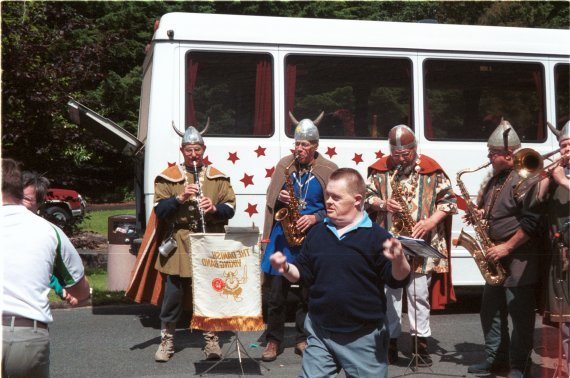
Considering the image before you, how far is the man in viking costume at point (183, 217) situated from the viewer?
25.7ft

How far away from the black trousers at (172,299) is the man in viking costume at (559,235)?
3353 millimetres

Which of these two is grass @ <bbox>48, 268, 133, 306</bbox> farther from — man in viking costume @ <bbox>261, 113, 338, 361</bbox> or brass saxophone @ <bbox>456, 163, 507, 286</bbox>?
brass saxophone @ <bbox>456, 163, 507, 286</bbox>

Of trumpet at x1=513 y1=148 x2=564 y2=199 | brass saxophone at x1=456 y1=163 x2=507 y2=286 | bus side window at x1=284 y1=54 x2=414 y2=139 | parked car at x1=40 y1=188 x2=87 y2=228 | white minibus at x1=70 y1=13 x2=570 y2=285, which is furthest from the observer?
parked car at x1=40 y1=188 x2=87 y2=228

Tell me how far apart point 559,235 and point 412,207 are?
1.77 meters

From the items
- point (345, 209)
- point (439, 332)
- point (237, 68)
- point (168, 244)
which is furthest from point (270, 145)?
point (345, 209)

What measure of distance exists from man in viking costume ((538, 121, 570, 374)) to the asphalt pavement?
1047 millimetres

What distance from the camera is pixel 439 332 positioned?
9.26 meters

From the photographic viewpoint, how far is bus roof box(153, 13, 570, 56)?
9.70m

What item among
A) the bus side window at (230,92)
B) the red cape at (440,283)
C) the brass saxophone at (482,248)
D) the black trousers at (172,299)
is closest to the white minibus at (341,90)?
the bus side window at (230,92)

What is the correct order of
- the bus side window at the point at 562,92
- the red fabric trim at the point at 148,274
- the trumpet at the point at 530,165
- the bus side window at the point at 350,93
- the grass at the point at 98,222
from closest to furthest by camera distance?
1. the trumpet at the point at 530,165
2. the red fabric trim at the point at 148,274
3. the bus side window at the point at 350,93
4. the bus side window at the point at 562,92
5. the grass at the point at 98,222

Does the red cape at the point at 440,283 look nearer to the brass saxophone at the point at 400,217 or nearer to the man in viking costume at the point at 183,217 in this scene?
the brass saxophone at the point at 400,217

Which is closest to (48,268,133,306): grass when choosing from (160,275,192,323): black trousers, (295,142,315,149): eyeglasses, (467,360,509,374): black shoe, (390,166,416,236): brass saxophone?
(160,275,192,323): black trousers

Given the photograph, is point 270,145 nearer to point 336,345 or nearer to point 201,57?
point 201,57

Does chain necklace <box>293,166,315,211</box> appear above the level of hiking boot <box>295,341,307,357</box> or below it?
above
